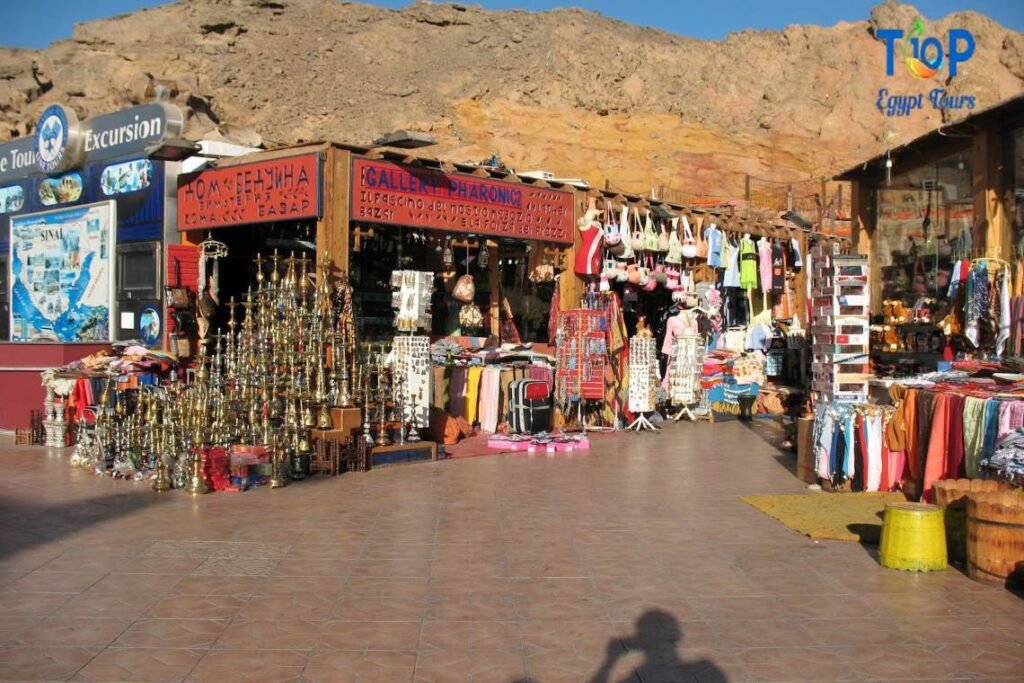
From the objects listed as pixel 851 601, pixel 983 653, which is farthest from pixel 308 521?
pixel 983 653

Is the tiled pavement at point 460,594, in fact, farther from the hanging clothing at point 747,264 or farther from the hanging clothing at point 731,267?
the hanging clothing at point 747,264

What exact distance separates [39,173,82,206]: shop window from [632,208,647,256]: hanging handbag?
9.32 meters

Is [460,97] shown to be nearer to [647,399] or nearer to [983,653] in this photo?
[647,399]

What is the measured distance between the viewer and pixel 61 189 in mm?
16516

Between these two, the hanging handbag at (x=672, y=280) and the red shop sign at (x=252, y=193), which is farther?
the hanging handbag at (x=672, y=280)

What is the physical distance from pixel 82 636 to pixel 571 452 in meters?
8.37

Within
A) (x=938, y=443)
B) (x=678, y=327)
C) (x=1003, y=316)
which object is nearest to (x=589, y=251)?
(x=678, y=327)

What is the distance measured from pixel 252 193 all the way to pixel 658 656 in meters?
9.99

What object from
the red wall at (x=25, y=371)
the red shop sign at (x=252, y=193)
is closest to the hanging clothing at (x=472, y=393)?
the red shop sign at (x=252, y=193)

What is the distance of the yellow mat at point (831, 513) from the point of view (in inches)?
305

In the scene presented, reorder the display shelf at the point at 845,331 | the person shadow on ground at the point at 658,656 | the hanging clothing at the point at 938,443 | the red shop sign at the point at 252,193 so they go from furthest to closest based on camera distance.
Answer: the red shop sign at the point at 252,193
the display shelf at the point at 845,331
the hanging clothing at the point at 938,443
the person shadow on ground at the point at 658,656

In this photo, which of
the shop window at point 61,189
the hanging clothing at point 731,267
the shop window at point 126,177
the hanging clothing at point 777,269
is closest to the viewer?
the shop window at point 126,177

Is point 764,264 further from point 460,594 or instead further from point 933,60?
point 933,60

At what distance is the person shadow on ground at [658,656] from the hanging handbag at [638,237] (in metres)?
11.4
